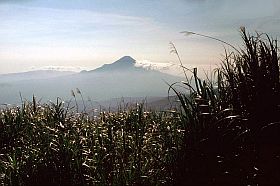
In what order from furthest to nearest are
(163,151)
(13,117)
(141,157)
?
(13,117) → (141,157) → (163,151)

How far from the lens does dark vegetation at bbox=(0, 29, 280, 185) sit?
589 cm

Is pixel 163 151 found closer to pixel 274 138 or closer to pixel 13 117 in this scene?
pixel 274 138

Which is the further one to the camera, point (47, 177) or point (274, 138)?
point (47, 177)

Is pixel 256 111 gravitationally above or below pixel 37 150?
above

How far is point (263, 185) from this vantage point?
228 inches

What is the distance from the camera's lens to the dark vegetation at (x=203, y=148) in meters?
5.89

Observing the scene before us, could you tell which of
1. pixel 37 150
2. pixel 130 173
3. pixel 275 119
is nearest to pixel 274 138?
pixel 275 119

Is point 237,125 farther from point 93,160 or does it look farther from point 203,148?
point 93,160

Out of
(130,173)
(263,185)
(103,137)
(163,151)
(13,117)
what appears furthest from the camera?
(13,117)

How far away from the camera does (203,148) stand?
5.88m

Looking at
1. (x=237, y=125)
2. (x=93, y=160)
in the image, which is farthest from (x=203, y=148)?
(x=93, y=160)

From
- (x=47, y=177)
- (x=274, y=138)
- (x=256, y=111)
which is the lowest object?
(x=47, y=177)

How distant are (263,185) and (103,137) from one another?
3.18 metres

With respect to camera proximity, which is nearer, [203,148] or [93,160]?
[203,148]
